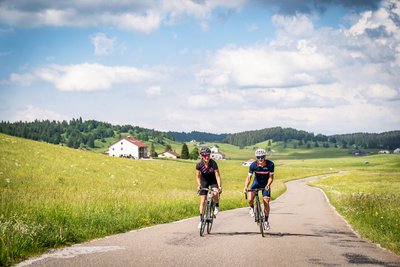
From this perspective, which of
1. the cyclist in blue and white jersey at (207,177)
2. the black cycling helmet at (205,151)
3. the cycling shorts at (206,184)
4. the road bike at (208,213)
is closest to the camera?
the road bike at (208,213)

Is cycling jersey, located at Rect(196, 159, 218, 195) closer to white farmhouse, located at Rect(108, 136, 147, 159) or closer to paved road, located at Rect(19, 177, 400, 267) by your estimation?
paved road, located at Rect(19, 177, 400, 267)

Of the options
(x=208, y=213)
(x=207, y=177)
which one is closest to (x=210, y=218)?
(x=208, y=213)

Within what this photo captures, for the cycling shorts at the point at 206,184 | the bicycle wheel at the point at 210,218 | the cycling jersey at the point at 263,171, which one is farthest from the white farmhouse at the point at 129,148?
the cycling jersey at the point at 263,171

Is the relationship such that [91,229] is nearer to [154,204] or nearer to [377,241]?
[154,204]

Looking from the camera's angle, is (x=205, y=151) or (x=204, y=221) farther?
(x=205, y=151)

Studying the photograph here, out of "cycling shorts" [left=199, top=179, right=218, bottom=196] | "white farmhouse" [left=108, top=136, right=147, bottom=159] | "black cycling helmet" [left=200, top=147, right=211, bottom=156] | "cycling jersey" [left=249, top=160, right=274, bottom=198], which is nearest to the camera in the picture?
"black cycling helmet" [left=200, top=147, right=211, bottom=156]

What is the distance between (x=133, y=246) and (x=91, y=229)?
2.38 m

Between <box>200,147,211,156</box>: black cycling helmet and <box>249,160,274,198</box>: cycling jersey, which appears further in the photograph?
<box>249,160,274,198</box>: cycling jersey

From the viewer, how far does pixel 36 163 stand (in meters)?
44.2

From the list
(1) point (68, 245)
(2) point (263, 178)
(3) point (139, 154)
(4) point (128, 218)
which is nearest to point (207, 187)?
(2) point (263, 178)

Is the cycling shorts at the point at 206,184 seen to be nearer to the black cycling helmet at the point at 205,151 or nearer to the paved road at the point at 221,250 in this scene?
the black cycling helmet at the point at 205,151

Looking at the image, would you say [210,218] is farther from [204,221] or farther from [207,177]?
[207,177]

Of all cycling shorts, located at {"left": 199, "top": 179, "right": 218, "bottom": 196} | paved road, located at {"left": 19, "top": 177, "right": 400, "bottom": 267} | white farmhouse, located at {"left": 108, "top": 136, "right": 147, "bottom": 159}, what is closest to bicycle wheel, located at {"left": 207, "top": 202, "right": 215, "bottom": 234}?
paved road, located at {"left": 19, "top": 177, "right": 400, "bottom": 267}

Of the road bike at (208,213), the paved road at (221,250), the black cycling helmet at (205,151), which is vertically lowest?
the paved road at (221,250)
